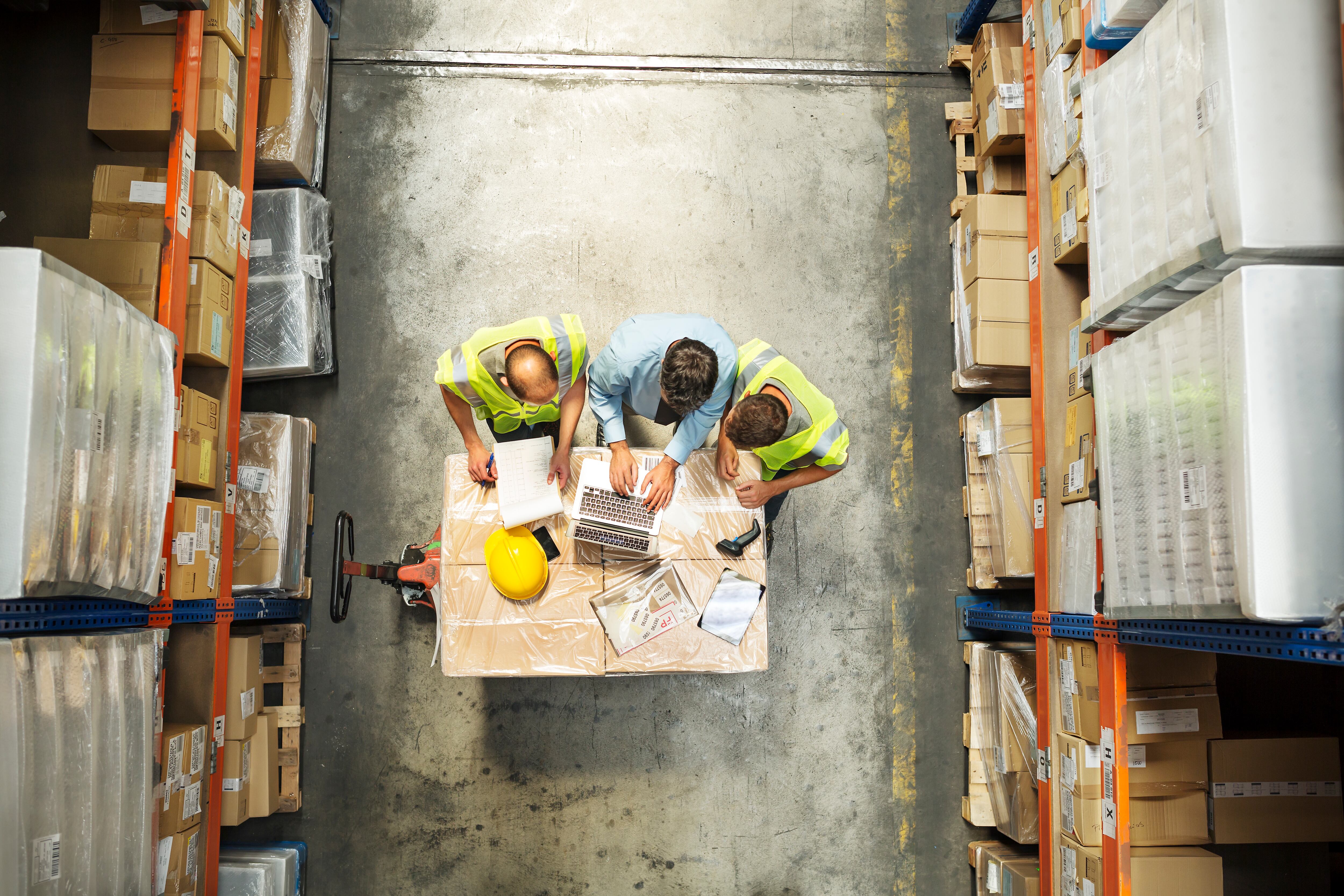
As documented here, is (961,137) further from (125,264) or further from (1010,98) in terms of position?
(125,264)

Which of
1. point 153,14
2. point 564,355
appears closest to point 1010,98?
point 564,355

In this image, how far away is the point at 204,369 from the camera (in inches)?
138

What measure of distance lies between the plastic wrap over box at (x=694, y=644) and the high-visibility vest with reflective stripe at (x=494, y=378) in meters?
0.80

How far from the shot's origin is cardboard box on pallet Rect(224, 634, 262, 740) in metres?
3.54

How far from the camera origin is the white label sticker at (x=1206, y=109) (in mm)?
2211

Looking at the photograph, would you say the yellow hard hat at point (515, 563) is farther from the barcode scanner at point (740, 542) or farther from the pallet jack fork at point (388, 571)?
the barcode scanner at point (740, 542)

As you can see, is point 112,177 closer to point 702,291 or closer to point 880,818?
point 702,291

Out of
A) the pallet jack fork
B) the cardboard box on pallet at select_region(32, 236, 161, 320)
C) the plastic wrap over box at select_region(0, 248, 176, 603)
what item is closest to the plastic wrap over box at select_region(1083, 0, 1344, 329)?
the pallet jack fork

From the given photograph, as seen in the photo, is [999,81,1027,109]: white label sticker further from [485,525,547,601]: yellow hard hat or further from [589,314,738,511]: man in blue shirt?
[485,525,547,601]: yellow hard hat

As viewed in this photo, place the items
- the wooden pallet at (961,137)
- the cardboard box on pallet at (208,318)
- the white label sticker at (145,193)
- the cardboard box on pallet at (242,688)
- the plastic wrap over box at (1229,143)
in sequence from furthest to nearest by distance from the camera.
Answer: the wooden pallet at (961,137), the cardboard box on pallet at (242,688), the white label sticker at (145,193), the cardboard box on pallet at (208,318), the plastic wrap over box at (1229,143)

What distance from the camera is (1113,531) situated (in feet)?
8.84

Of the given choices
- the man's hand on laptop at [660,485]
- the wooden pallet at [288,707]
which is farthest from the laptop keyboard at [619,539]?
the wooden pallet at [288,707]

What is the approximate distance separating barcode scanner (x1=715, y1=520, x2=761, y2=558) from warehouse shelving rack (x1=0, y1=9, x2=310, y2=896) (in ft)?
7.54

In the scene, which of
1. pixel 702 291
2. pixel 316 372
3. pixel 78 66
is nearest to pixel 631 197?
pixel 702 291
